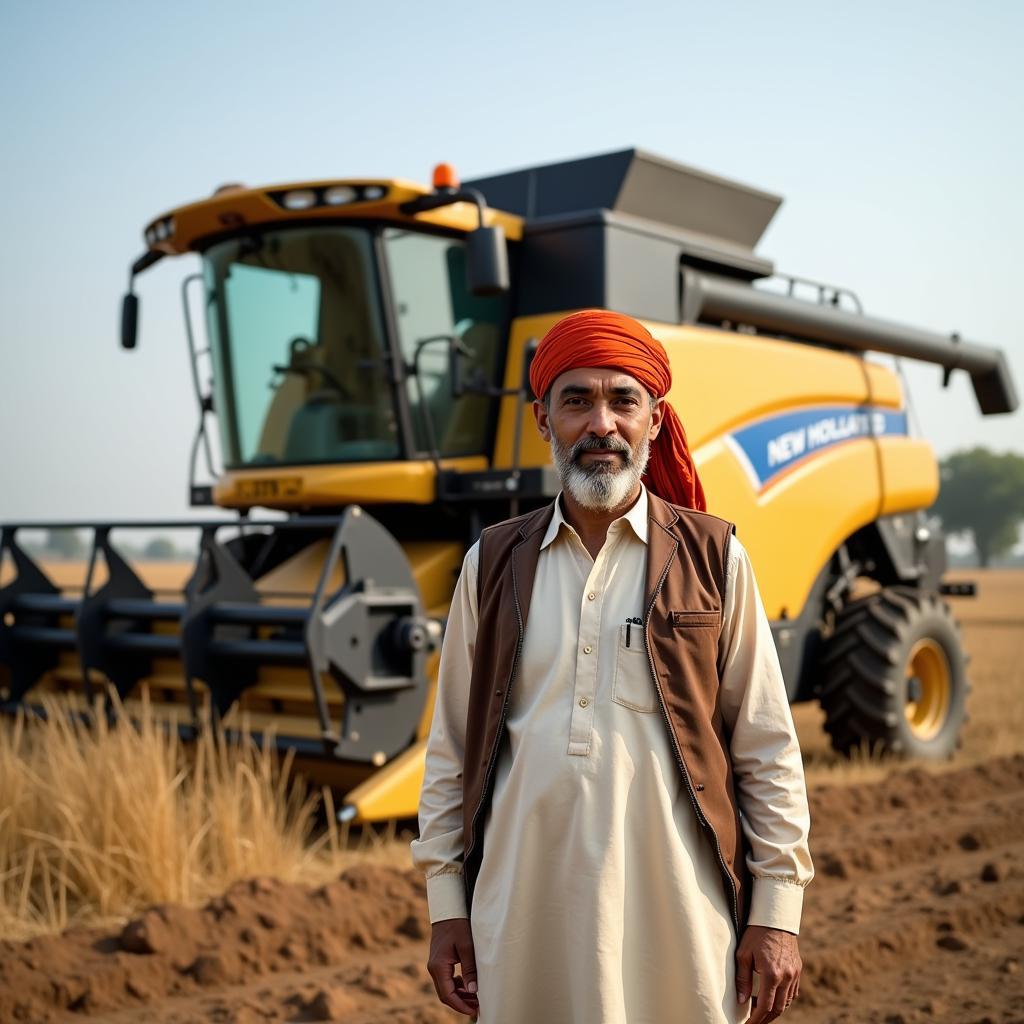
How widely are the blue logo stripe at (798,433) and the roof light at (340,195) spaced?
227cm

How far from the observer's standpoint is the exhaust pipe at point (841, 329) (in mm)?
6805

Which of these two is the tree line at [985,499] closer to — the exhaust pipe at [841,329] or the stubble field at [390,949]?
the exhaust pipe at [841,329]

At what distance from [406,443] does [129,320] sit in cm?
207

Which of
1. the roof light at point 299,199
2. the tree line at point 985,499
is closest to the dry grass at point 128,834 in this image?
the roof light at point 299,199

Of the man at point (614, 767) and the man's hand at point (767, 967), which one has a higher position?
the man at point (614, 767)

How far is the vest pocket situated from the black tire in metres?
5.49

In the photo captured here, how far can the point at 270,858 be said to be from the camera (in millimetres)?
4988

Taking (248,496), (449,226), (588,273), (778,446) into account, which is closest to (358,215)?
(449,226)

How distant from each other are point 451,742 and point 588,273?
4.11 m

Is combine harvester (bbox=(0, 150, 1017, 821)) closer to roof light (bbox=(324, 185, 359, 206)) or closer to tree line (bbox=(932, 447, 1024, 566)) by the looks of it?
roof light (bbox=(324, 185, 359, 206))

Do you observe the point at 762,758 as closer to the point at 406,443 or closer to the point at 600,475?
the point at 600,475

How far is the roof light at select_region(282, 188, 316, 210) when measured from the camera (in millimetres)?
5719

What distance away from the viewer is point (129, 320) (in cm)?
691

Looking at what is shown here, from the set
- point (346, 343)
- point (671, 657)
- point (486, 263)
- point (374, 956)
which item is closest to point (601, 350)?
point (671, 657)
